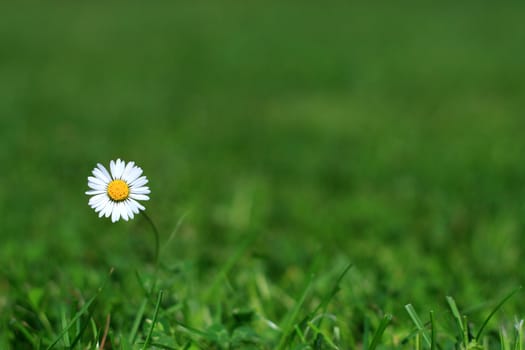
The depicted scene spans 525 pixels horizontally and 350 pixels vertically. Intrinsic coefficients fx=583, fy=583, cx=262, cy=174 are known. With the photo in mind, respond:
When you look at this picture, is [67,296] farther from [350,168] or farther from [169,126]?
[169,126]

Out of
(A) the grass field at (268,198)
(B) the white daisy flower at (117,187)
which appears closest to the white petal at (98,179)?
(B) the white daisy flower at (117,187)

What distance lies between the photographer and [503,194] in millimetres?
3119

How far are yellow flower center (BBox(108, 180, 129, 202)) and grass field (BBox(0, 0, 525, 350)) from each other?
0.27m

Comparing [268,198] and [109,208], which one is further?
[268,198]

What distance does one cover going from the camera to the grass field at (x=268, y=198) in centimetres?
167

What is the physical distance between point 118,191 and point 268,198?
Answer: 200cm

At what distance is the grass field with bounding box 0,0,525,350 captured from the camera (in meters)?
1.67

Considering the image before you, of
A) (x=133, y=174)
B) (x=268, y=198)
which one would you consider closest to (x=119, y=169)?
(x=133, y=174)

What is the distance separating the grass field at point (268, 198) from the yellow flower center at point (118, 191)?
10.5 inches

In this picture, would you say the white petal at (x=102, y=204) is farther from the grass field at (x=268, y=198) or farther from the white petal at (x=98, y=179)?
the grass field at (x=268, y=198)

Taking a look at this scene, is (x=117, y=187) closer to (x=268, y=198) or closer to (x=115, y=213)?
(x=115, y=213)

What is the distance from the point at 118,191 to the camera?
126 cm

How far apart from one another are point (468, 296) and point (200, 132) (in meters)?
2.86

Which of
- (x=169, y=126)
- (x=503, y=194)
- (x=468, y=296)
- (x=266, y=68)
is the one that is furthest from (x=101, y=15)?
(x=468, y=296)
